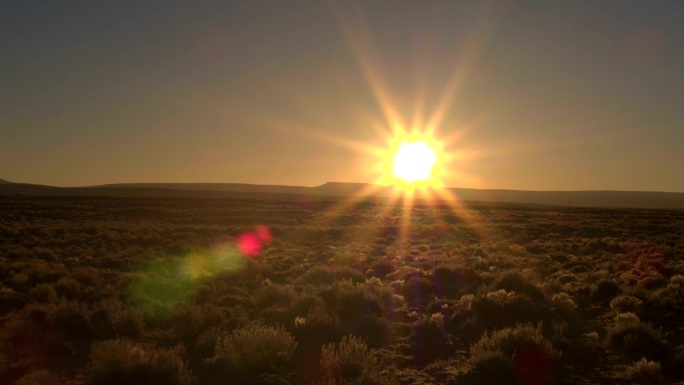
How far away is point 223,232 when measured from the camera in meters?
38.0

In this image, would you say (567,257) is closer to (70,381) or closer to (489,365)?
(489,365)

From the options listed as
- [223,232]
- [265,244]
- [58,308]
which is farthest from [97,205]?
[58,308]

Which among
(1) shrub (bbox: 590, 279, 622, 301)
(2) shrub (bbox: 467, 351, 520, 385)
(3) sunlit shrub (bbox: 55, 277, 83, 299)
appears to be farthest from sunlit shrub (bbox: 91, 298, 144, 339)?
(1) shrub (bbox: 590, 279, 622, 301)

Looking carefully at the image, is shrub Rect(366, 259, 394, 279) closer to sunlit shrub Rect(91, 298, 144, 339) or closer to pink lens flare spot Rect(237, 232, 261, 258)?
pink lens flare spot Rect(237, 232, 261, 258)

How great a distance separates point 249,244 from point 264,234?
7443mm

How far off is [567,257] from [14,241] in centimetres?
3089

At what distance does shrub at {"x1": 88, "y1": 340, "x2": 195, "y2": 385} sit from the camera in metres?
6.77

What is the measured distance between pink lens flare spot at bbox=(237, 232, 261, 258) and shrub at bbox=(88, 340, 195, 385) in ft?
54.9

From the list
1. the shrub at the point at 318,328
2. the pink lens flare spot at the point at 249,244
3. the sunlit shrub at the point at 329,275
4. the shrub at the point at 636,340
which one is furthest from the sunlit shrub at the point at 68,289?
the shrub at the point at 636,340

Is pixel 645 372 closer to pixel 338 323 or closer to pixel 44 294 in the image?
pixel 338 323

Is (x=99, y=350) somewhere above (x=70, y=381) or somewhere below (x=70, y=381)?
above

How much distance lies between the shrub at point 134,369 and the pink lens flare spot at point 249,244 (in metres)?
16.7

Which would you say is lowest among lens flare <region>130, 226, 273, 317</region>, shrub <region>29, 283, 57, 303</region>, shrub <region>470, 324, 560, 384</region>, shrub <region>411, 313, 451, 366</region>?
lens flare <region>130, 226, 273, 317</region>

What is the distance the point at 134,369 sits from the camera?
22.4ft
